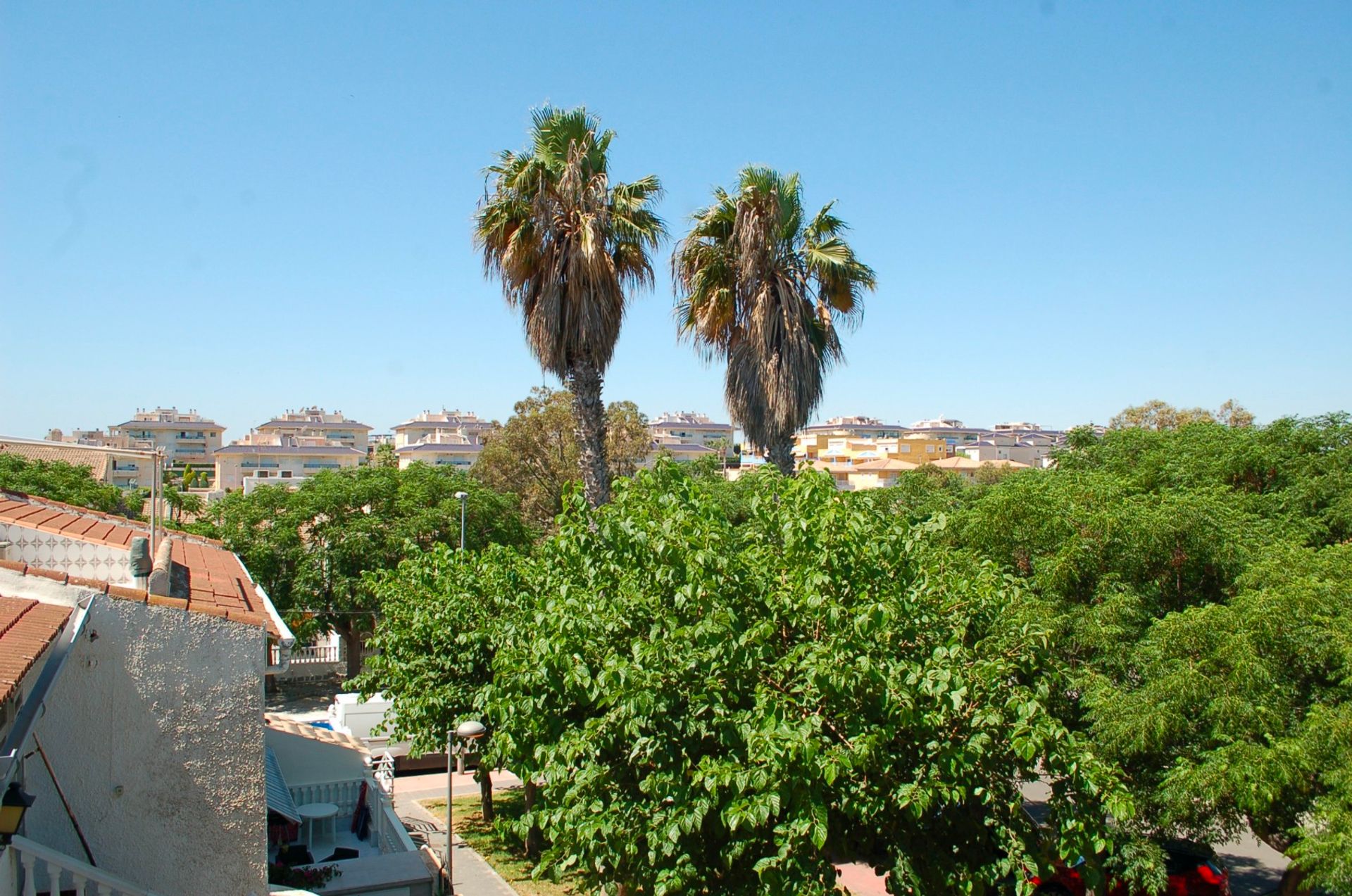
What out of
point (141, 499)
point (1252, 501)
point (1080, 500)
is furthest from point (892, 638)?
point (141, 499)

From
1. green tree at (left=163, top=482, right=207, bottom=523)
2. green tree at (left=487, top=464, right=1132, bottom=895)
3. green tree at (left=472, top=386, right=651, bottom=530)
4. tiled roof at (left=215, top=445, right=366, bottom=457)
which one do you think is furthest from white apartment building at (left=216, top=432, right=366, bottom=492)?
green tree at (left=487, top=464, right=1132, bottom=895)

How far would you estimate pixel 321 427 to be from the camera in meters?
124

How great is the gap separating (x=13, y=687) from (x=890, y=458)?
308 feet

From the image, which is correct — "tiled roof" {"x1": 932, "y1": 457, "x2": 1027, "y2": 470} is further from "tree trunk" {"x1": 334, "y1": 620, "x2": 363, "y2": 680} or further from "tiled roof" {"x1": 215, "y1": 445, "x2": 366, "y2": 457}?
"tiled roof" {"x1": 215, "y1": 445, "x2": 366, "y2": 457}

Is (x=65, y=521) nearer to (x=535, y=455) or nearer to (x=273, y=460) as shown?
(x=535, y=455)

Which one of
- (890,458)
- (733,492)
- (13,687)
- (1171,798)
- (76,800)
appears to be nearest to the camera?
(13,687)

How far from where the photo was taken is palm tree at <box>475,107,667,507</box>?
50.2 ft

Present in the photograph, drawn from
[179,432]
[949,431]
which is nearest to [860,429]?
[949,431]

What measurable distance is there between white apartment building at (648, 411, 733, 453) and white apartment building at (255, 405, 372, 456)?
41995mm

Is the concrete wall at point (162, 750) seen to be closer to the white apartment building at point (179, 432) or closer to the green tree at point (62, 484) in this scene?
the green tree at point (62, 484)

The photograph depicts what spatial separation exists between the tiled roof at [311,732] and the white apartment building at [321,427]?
10269 cm

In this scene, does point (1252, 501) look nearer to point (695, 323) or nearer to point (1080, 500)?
point (1080, 500)

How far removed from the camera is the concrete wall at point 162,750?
6461 mm

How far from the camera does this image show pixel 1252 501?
15812mm
